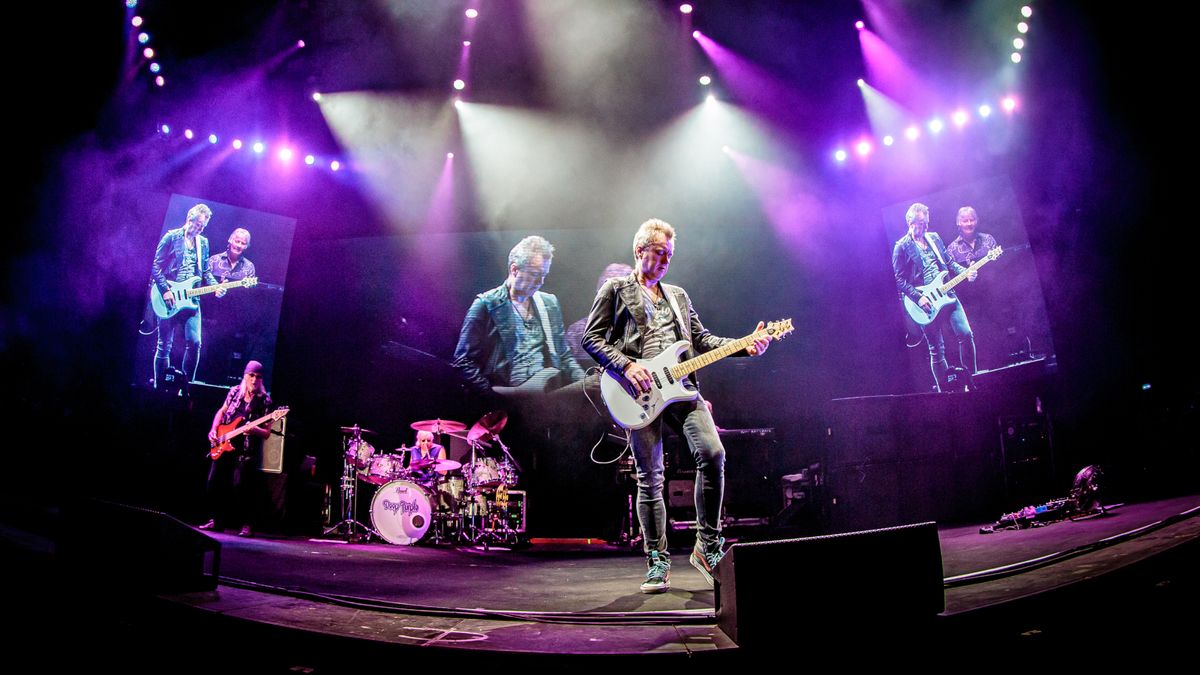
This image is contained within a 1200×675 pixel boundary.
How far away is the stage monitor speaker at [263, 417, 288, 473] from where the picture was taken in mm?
8625

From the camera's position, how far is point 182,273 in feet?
28.2

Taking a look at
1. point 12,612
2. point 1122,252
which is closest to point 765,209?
point 1122,252

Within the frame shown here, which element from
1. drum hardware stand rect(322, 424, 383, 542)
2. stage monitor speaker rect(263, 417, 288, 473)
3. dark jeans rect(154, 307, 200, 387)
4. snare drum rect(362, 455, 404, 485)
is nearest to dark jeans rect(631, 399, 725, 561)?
snare drum rect(362, 455, 404, 485)

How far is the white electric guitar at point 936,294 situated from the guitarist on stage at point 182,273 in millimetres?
9796

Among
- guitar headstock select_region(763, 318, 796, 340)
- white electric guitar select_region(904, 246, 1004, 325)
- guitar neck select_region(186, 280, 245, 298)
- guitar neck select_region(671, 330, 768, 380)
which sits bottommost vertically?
guitar neck select_region(671, 330, 768, 380)

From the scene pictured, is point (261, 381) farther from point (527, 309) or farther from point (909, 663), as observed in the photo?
point (909, 663)

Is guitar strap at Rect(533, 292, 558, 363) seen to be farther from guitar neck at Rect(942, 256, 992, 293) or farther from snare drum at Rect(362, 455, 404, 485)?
guitar neck at Rect(942, 256, 992, 293)

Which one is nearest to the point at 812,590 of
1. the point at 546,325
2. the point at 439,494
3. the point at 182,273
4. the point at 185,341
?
the point at 439,494

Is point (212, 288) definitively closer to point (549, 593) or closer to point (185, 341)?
point (185, 341)

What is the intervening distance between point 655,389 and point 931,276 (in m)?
6.51

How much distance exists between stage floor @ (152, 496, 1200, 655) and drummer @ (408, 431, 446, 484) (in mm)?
2131

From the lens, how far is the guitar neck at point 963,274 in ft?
26.2

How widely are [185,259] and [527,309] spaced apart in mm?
4714

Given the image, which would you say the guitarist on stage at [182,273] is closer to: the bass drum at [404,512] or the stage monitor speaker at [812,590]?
the bass drum at [404,512]
